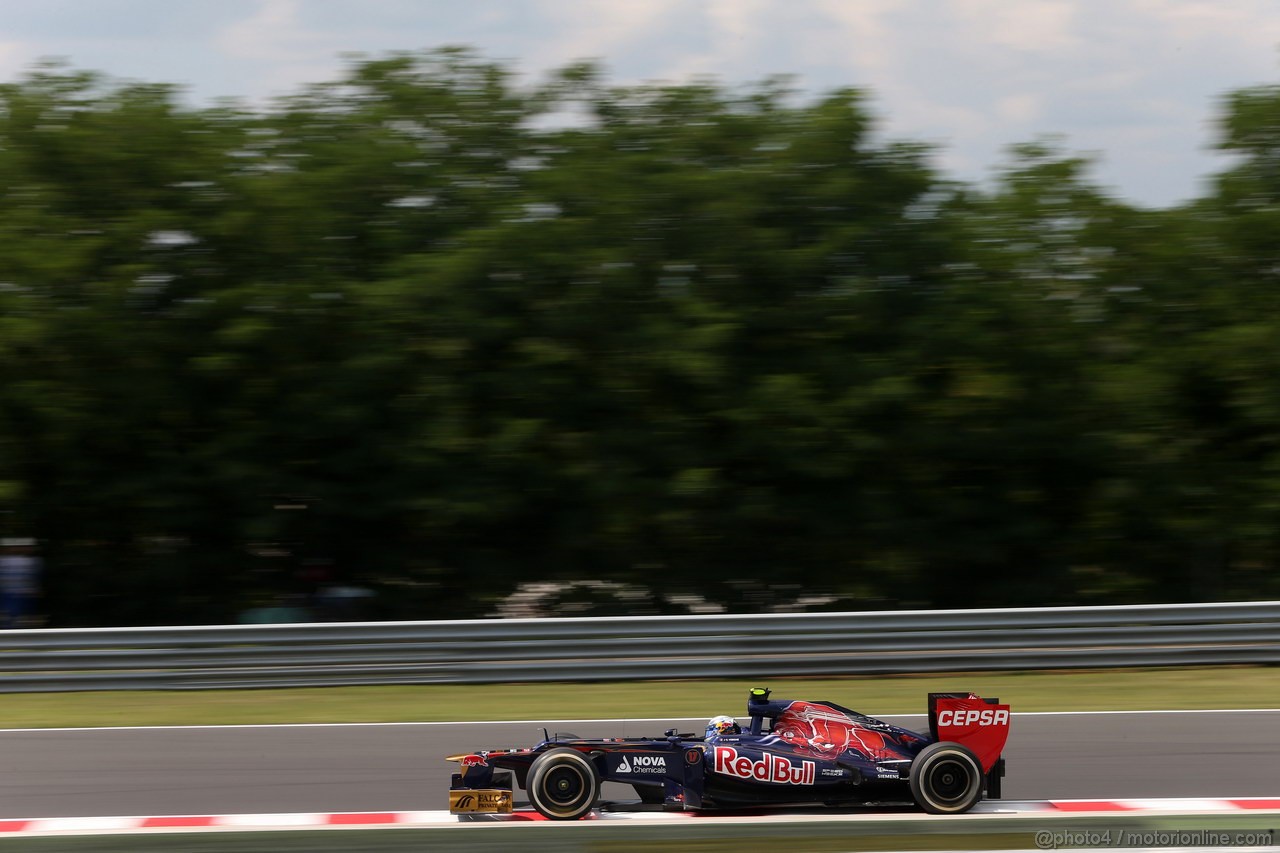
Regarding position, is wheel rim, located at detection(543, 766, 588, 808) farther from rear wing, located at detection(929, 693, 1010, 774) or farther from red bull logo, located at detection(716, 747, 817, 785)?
rear wing, located at detection(929, 693, 1010, 774)

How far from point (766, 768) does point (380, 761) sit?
2.84 metres

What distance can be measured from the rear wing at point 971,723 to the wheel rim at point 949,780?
0.47 ft

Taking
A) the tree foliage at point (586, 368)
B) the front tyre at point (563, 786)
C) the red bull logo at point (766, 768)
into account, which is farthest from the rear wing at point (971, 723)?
the tree foliage at point (586, 368)

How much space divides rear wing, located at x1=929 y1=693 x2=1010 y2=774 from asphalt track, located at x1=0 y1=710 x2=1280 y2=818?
31.3 inches

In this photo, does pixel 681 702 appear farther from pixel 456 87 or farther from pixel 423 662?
pixel 456 87

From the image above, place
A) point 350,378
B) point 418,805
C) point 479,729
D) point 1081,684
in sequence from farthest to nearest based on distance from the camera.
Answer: point 350,378, point 1081,684, point 479,729, point 418,805

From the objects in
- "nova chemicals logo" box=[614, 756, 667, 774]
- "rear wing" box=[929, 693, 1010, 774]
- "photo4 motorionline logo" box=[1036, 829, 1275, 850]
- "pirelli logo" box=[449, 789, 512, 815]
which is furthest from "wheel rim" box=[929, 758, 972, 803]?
"pirelli logo" box=[449, 789, 512, 815]

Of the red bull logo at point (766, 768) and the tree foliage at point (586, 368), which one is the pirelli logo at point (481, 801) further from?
the tree foliage at point (586, 368)

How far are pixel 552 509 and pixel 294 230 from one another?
13.1 feet

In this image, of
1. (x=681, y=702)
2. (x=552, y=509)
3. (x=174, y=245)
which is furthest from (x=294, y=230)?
(x=681, y=702)

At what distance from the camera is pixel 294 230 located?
48.0ft

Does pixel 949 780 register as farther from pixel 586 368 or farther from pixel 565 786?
pixel 586 368

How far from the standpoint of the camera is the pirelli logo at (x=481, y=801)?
6055 millimetres

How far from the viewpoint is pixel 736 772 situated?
20.2ft
